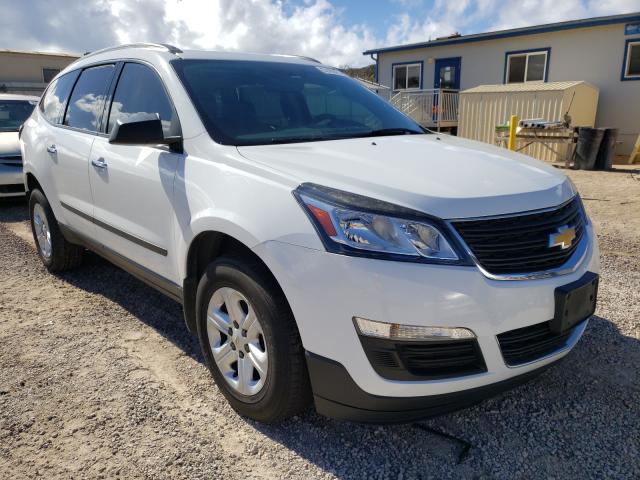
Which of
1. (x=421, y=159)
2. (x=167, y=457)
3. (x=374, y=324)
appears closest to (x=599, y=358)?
(x=421, y=159)

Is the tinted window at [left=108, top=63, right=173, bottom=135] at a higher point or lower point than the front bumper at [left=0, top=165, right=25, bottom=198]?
higher

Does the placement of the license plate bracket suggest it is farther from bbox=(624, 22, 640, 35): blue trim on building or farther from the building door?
the building door

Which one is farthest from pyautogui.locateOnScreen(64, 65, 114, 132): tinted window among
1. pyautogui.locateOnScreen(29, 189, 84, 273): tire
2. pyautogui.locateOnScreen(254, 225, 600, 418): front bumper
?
pyautogui.locateOnScreen(254, 225, 600, 418): front bumper

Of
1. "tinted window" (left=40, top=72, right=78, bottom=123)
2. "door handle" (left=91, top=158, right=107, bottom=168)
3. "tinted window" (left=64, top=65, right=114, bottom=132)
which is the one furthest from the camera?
"tinted window" (left=40, top=72, right=78, bottom=123)

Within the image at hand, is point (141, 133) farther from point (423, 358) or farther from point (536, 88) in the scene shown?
point (536, 88)

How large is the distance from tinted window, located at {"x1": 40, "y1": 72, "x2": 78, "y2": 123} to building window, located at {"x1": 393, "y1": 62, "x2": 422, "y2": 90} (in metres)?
16.3

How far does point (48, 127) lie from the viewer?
14.1 ft

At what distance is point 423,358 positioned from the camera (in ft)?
6.59

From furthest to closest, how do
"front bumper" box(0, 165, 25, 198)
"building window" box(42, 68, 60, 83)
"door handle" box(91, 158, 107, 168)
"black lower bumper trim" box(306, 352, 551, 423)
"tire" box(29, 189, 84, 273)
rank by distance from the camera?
1. "building window" box(42, 68, 60, 83)
2. "front bumper" box(0, 165, 25, 198)
3. "tire" box(29, 189, 84, 273)
4. "door handle" box(91, 158, 107, 168)
5. "black lower bumper trim" box(306, 352, 551, 423)

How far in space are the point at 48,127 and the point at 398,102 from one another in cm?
1438

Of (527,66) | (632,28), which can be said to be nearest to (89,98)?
(632,28)

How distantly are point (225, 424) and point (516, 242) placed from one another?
63.0 inches

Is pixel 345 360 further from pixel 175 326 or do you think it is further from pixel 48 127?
pixel 48 127

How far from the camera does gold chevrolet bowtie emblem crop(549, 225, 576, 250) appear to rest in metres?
2.20
